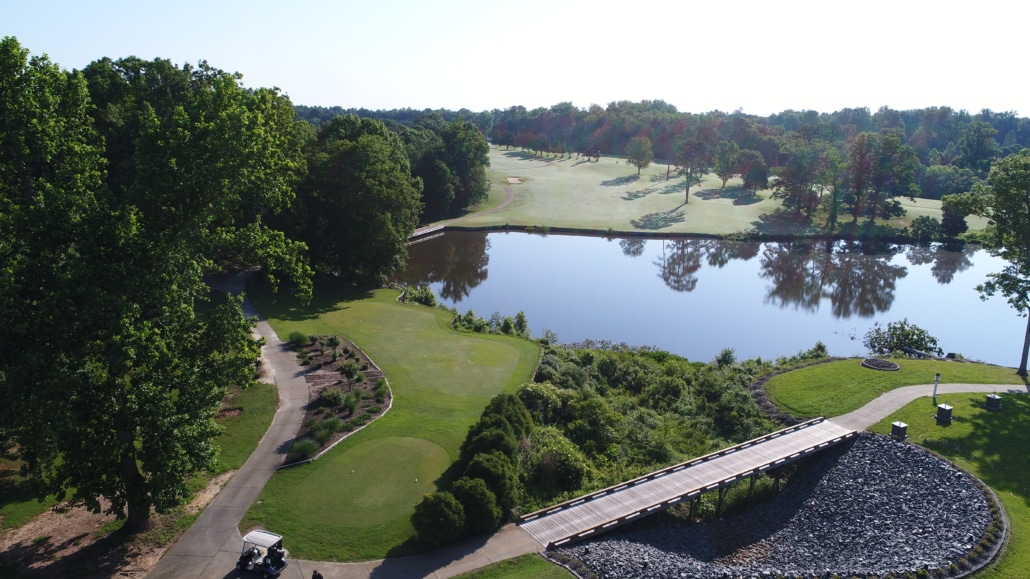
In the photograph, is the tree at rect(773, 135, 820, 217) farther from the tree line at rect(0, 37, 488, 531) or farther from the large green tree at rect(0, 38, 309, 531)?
the large green tree at rect(0, 38, 309, 531)

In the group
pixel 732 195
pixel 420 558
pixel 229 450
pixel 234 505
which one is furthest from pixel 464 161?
pixel 420 558

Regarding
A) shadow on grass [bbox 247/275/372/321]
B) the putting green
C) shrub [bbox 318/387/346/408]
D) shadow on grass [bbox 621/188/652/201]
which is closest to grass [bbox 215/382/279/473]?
shrub [bbox 318/387/346/408]

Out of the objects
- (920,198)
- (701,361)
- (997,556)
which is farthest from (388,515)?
(920,198)

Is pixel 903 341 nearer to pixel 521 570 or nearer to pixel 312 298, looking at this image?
pixel 521 570

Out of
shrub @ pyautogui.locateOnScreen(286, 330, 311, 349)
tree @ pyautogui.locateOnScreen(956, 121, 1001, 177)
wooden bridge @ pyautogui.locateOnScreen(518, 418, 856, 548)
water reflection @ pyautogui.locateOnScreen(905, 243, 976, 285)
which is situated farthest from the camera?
tree @ pyautogui.locateOnScreen(956, 121, 1001, 177)

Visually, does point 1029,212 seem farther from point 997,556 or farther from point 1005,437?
point 997,556
